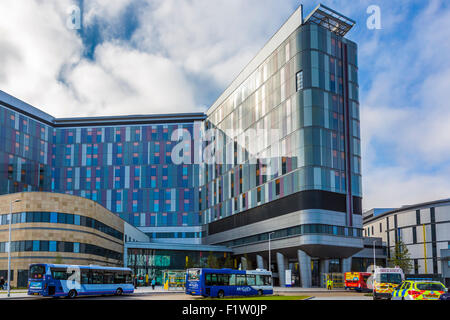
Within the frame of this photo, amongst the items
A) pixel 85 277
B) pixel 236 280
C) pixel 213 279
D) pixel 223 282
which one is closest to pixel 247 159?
pixel 236 280

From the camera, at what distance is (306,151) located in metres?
84.0

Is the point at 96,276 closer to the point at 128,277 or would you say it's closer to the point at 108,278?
the point at 108,278

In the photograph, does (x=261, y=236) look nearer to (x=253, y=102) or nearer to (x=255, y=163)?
(x=255, y=163)

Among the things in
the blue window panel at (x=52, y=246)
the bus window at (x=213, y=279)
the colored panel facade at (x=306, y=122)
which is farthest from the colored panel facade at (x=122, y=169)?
the bus window at (x=213, y=279)

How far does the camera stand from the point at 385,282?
45719mm

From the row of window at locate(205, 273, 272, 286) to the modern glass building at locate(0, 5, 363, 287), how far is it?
3192 centimetres

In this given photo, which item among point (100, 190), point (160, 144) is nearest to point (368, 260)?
point (160, 144)

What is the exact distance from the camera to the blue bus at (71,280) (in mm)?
43188

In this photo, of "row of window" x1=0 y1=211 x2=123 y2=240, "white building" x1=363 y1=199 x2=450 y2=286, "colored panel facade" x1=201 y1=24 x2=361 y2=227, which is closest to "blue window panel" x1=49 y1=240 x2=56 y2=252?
"row of window" x1=0 y1=211 x2=123 y2=240

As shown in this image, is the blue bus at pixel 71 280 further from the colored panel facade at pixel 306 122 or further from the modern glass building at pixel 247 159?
the colored panel facade at pixel 306 122

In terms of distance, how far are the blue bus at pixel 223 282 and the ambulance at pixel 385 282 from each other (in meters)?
11.4

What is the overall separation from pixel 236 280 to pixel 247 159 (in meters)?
57.4

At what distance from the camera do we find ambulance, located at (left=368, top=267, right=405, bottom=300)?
43.5 m

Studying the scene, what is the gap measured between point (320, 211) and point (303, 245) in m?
6.22
